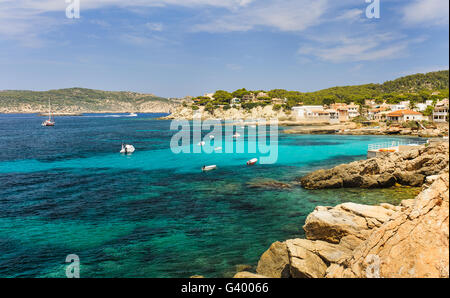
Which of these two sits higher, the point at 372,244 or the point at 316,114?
the point at 316,114

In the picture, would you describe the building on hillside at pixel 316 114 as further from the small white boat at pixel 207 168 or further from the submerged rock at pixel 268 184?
the submerged rock at pixel 268 184

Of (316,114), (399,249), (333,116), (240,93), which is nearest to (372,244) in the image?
(399,249)

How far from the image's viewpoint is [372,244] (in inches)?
339

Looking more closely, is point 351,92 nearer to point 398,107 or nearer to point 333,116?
point 398,107

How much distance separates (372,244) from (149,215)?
1699 cm

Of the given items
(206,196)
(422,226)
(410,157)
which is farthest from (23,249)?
(410,157)

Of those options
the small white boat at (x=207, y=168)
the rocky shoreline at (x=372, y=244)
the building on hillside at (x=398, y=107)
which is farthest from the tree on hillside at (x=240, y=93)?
the rocky shoreline at (x=372, y=244)

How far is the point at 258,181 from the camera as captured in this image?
3200 centimetres

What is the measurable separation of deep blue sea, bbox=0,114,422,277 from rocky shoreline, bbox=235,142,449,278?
2682 mm

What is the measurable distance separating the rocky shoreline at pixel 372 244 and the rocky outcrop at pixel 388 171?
283 inches

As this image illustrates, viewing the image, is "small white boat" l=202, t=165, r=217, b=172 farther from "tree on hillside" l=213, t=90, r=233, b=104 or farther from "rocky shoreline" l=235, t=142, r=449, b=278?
"tree on hillside" l=213, t=90, r=233, b=104

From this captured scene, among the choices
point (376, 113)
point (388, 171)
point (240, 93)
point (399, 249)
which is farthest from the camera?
point (240, 93)
